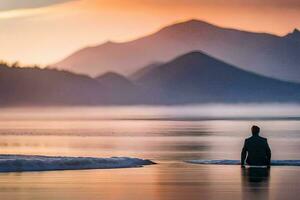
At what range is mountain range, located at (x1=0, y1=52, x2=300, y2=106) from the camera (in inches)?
5866

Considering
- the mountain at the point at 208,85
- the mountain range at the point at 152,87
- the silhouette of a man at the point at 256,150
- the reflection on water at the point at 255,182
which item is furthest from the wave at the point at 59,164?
the mountain at the point at 208,85

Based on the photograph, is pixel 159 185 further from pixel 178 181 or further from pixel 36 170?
pixel 36 170

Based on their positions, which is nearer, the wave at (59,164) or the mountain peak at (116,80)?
the wave at (59,164)

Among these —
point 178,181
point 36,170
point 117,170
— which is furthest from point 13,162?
point 178,181

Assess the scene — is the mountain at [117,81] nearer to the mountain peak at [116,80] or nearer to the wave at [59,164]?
the mountain peak at [116,80]

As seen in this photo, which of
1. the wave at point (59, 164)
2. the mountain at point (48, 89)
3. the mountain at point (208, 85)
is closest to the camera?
the wave at point (59, 164)

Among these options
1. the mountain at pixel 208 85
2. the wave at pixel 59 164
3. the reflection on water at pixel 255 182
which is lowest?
the reflection on water at pixel 255 182

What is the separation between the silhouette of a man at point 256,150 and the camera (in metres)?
20.1

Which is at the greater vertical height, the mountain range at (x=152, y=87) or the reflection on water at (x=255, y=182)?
the mountain range at (x=152, y=87)

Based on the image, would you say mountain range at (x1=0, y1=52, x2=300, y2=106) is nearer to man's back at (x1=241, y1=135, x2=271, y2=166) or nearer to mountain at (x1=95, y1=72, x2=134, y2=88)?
mountain at (x1=95, y1=72, x2=134, y2=88)

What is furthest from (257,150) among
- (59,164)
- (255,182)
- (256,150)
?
(59,164)

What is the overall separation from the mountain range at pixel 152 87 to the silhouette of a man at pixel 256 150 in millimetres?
113930

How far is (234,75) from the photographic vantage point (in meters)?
194

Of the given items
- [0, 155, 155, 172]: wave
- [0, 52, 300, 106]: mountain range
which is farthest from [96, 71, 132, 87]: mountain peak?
[0, 155, 155, 172]: wave
